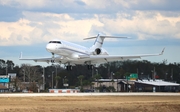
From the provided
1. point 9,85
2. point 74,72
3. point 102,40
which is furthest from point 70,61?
point 74,72

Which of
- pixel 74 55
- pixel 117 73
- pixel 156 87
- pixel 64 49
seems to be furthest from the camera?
pixel 117 73

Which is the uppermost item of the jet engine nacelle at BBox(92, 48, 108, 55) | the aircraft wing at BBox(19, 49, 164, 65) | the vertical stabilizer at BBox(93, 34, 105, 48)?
the vertical stabilizer at BBox(93, 34, 105, 48)

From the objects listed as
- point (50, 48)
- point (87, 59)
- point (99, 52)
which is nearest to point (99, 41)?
point (99, 52)

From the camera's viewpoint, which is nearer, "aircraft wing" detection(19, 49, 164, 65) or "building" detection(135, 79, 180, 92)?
"aircraft wing" detection(19, 49, 164, 65)

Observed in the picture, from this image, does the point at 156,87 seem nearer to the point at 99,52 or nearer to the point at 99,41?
the point at 99,41

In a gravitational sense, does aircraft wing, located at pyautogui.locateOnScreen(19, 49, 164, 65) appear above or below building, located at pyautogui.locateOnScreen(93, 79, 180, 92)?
above

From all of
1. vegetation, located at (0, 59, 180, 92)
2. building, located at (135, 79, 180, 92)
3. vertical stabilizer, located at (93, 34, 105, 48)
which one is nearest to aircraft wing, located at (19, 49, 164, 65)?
vertical stabilizer, located at (93, 34, 105, 48)

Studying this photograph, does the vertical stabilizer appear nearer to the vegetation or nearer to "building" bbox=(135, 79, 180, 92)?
"building" bbox=(135, 79, 180, 92)

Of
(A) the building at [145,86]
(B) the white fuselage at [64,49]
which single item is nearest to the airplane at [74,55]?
(B) the white fuselage at [64,49]

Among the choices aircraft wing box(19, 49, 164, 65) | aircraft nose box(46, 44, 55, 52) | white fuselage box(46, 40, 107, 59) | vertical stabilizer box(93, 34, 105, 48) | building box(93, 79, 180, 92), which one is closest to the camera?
aircraft nose box(46, 44, 55, 52)

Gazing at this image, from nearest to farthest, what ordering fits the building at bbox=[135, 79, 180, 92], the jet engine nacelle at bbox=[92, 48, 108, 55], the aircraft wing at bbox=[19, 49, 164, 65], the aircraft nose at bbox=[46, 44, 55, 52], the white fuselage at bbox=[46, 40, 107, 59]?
1. the aircraft nose at bbox=[46, 44, 55, 52]
2. the white fuselage at bbox=[46, 40, 107, 59]
3. the aircraft wing at bbox=[19, 49, 164, 65]
4. the jet engine nacelle at bbox=[92, 48, 108, 55]
5. the building at bbox=[135, 79, 180, 92]

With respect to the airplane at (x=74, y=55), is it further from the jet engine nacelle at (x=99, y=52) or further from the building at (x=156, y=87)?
the building at (x=156, y=87)

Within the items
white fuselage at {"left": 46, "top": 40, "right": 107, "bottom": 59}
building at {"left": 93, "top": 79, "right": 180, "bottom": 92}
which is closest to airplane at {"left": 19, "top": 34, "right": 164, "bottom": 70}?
white fuselage at {"left": 46, "top": 40, "right": 107, "bottom": 59}

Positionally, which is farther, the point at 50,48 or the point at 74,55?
the point at 74,55
